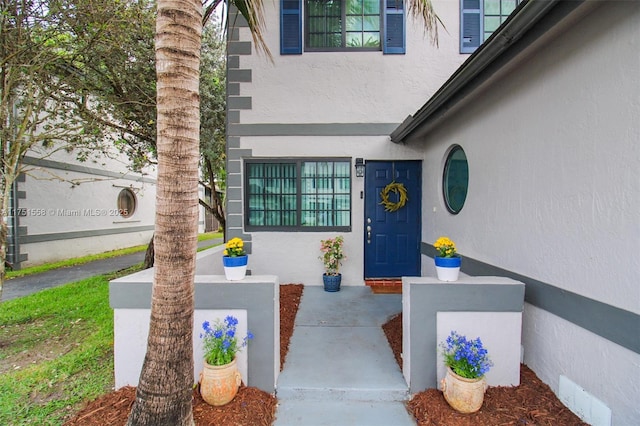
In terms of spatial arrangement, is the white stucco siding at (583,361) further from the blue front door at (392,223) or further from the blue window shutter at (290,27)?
the blue window shutter at (290,27)

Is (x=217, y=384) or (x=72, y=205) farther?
(x=72, y=205)

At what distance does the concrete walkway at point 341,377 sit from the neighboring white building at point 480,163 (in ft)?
4.34

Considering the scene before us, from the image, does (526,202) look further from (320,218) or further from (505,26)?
(320,218)

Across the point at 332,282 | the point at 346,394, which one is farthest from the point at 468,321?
the point at 332,282

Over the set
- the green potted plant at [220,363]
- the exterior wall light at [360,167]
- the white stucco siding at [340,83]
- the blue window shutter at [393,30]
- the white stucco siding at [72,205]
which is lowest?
the green potted plant at [220,363]

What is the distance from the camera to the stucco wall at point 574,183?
1.77 meters

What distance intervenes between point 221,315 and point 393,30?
5577 mm

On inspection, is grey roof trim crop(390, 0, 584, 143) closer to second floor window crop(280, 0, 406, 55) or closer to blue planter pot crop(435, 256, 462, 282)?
blue planter pot crop(435, 256, 462, 282)

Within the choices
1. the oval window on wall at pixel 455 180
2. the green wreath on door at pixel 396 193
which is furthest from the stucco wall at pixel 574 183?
the green wreath on door at pixel 396 193

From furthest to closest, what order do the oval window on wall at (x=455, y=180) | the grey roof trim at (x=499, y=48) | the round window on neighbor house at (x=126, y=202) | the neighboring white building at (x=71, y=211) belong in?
1. the round window on neighbor house at (x=126, y=202)
2. the neighboring white building at (x=71, y=211)
3. the oval window on wall at (x=455, y=180)
4. the grey roof trim at (x=499, y=48)

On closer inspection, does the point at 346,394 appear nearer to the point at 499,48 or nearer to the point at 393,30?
the point at 499,48

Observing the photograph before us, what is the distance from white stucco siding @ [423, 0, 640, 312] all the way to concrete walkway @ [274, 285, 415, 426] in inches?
63.0

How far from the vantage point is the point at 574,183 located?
214cm

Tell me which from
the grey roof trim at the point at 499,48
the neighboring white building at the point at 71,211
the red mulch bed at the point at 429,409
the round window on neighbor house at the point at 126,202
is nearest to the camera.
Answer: the grey roof trim at the point at 499,48
